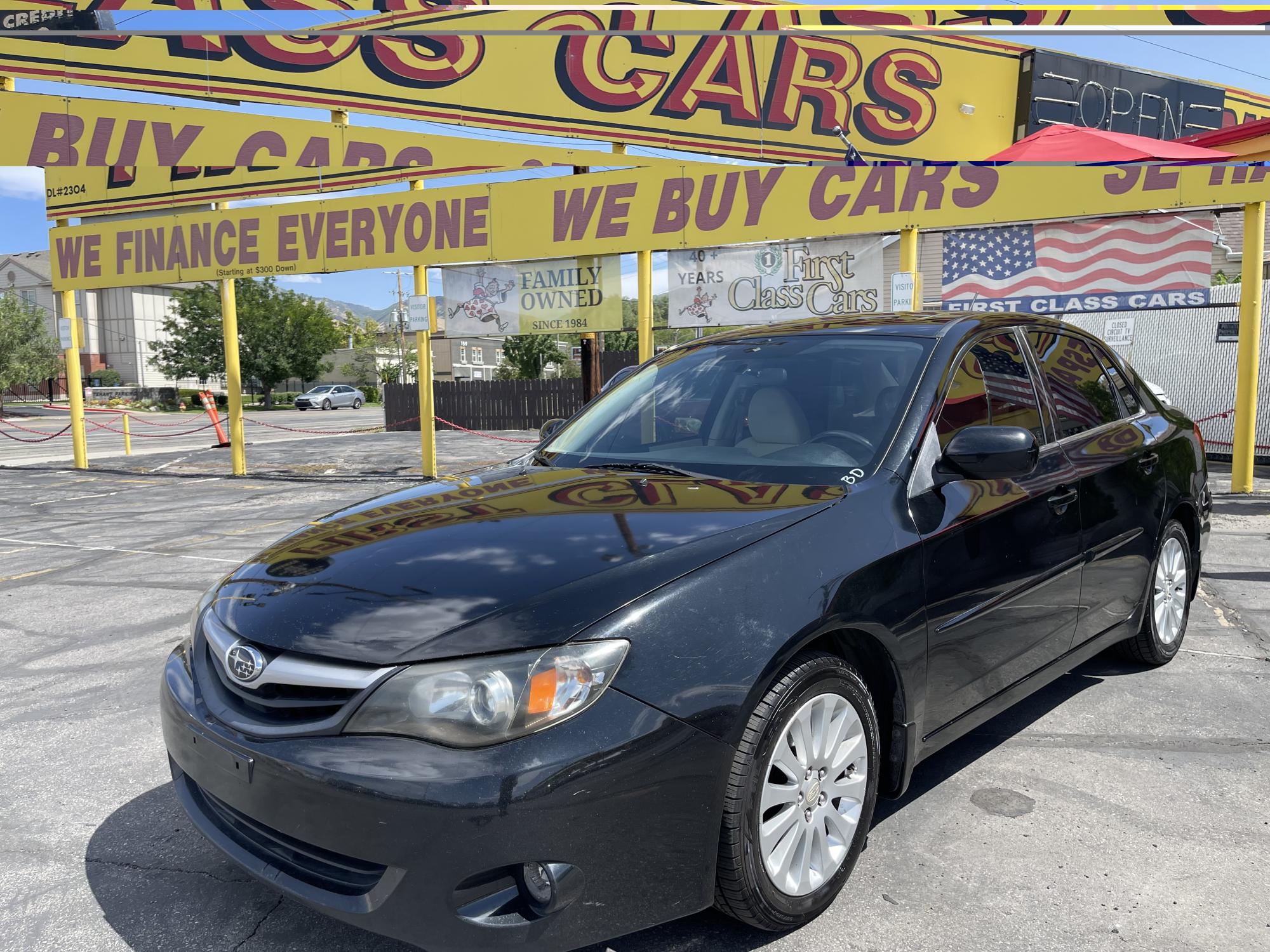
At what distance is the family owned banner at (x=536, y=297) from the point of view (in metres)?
12.9

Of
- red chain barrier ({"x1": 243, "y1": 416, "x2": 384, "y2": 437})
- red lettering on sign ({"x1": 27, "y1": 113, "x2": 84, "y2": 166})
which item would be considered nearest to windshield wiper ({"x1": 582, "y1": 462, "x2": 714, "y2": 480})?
red lettering on sign ({"x1": 27, "y1": 113, "x2": 84, "y2": 166})

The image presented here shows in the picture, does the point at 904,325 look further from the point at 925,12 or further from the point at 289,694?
the point at 925,12

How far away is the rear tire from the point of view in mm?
4406

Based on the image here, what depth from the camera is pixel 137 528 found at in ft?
32.0

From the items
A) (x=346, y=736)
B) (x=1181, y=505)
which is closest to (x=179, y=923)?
(x=346, y=736)

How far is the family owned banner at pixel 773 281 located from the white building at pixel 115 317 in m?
68.9

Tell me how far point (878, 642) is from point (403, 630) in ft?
4.31

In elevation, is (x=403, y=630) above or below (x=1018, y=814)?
above

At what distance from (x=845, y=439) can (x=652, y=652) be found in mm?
1339

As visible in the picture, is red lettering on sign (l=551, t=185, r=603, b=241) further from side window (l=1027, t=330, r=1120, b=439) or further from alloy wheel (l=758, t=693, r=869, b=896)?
alloy wheel (l=758, t=693, r=869, b=896)

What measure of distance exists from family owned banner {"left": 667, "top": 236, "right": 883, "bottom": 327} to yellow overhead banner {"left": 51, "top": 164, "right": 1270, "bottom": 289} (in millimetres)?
217

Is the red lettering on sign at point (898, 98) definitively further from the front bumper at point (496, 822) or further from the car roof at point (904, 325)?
the front bumper at point (496, 822)

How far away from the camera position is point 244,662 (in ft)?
7.66

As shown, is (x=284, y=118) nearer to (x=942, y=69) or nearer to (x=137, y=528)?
(x=137, y=528)
